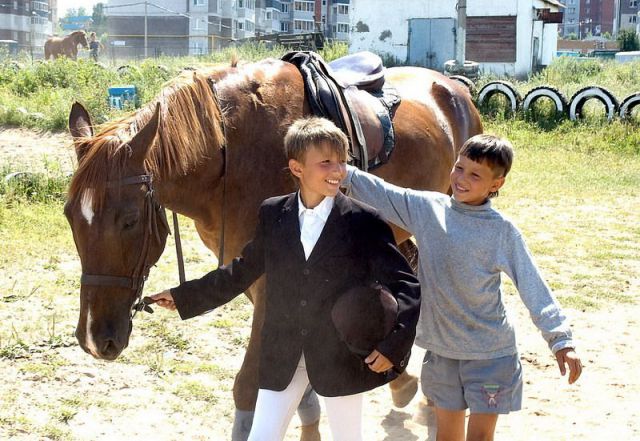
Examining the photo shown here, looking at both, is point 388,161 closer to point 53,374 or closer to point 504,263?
point 504,263

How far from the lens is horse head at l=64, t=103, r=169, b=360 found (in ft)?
8.18

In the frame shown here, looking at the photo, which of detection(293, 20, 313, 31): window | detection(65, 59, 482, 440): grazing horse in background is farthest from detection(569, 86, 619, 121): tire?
detection(293, 20, 313, 31): window

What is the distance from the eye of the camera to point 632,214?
8859 millimetres

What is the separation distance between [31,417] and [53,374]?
476 millimetres

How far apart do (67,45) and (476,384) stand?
88.8ft

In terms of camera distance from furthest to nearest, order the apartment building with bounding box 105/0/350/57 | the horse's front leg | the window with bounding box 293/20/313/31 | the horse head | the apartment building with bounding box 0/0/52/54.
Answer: the window with bounding box 293/20/313/31, the apartment building with bounding box 0/0/52/54, the apartment building with bounding box 105/0/350/57, the horse's front leg, the horse head

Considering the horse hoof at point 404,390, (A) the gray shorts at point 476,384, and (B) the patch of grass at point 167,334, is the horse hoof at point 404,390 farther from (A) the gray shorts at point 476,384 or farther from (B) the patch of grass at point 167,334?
(B) the patch of grass at point 167,334

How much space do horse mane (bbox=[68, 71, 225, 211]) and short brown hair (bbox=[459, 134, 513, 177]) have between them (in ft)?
3.29

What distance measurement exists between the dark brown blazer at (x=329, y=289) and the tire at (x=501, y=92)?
1315cm

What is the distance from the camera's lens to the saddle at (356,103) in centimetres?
338

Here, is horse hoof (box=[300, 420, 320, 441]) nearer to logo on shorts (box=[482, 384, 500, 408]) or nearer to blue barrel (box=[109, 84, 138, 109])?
logo on shorts (box=[482, 384, 500, 408])

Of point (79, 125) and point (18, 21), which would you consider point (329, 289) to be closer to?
point (79, 125)

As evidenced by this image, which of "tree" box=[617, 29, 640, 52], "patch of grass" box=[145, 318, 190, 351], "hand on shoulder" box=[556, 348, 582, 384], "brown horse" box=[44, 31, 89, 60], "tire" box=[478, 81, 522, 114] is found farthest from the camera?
"tree" box=[617, 29, 640, 52]

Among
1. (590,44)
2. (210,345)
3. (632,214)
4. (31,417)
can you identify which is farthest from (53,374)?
(590,44)
